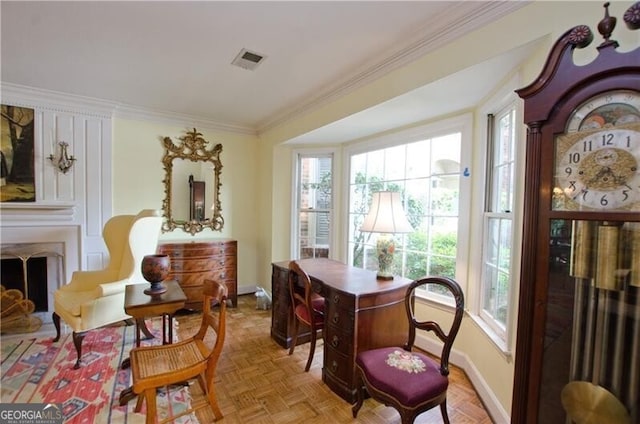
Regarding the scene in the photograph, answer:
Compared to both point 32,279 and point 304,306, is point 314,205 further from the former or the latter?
point 32,279

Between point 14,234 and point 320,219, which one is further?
point 320,219

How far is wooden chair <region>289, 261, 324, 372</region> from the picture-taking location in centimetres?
234

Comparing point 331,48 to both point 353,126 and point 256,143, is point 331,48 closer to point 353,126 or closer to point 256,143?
point 353,126

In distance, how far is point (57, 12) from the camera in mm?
1802

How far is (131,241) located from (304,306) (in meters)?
1.67

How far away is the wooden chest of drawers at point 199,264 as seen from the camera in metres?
3.55

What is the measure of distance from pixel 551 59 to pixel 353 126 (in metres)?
2.08

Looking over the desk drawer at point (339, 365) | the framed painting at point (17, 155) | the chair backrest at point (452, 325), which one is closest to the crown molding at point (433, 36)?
the chair backrest at point (452, 325)

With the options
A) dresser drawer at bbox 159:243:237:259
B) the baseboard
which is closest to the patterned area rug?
dresser drawer at bbox 159:243:237:259

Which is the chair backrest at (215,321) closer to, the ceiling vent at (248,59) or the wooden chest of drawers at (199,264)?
→ the ceiling vent at (248,59)

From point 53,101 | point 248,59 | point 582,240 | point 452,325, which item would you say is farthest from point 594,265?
point 53,101

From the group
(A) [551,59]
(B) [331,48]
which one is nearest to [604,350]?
(A) [551,59]

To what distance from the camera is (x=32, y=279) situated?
10.5 ft

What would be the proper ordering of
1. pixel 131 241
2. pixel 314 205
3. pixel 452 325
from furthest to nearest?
1. pixel 314 205
2. pixel 131 241
3. pixel 452 325
